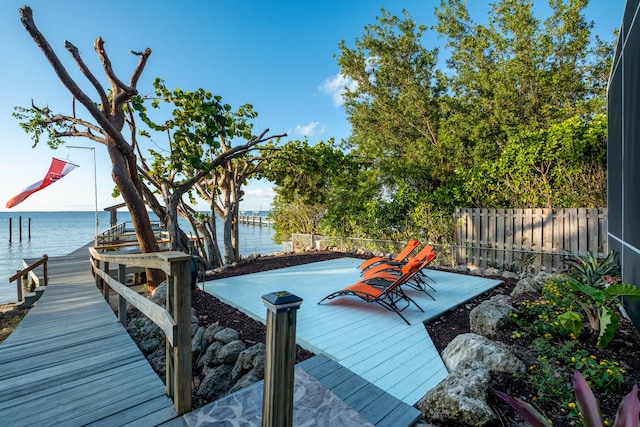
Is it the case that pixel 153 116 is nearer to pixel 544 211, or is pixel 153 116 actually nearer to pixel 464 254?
pixel 464 254

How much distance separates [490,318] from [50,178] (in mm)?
15810

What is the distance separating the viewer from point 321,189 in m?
11.8

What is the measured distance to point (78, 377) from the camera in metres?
2.75

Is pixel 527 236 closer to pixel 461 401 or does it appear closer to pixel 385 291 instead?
pixel 385 291

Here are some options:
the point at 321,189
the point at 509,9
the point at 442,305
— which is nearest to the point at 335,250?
the point at 321,189

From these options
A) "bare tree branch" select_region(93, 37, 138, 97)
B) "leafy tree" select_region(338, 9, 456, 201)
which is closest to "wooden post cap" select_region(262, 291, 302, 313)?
"bare tree branch" select_region(93, 37, 138, 97)

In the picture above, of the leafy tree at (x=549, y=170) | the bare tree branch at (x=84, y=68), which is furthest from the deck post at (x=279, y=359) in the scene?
the leafy tree at (x=549, y=170)

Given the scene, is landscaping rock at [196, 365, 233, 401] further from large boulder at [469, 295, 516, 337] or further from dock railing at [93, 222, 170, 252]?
dock railing at [93, 222, 170, 252]

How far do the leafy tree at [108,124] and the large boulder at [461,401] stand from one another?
681 cm

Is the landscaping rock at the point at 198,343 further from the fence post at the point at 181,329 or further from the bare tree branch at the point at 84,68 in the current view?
the bare tree branch at the point at 84,68

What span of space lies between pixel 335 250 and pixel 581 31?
1045 cm

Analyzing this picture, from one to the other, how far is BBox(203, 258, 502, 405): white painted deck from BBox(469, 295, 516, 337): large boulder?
611 millimetres

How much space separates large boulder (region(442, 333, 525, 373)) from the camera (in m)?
2.46

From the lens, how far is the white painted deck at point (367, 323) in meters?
2.74
